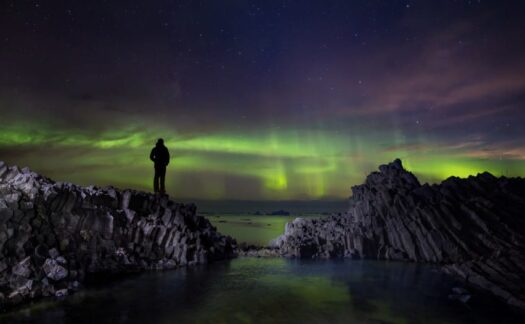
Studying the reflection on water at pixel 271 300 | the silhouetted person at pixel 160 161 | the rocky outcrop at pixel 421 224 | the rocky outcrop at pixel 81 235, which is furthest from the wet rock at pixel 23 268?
the rocky outcrop at pixel 421 224

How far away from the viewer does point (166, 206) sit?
2902 cm

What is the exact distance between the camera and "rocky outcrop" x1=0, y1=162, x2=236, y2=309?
17.7 metres

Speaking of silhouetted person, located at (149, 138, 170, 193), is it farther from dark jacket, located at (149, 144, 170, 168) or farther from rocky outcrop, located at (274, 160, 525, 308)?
rocky outcrop, located at (274, 160, 525, 308)

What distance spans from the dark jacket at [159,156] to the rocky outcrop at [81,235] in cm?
351

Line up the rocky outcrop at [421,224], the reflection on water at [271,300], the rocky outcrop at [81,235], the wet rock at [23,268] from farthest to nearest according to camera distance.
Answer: the rocky outcrop at [421,224]
the rocky outcrop at [81,235]
the wet rock at [23,268]
the reflection on water at [271,300]

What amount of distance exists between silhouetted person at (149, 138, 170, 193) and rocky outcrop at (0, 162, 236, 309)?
2.77m

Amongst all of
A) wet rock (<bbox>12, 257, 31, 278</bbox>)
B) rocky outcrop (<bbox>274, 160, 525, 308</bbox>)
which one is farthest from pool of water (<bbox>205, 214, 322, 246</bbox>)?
wet rock (<bbox>12, 257, 31, 278</bbox>)

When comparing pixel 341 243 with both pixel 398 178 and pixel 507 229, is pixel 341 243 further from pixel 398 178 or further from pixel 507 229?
pixel 507 229

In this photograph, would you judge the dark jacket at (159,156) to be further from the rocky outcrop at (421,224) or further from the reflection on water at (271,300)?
the rocky outcrop at (421,224)

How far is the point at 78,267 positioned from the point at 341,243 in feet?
65.3

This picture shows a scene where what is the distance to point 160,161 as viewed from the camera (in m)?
31.6

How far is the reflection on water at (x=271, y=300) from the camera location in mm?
15344

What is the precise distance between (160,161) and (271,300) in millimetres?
17324

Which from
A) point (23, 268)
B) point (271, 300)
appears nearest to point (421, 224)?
point (271, 300)
